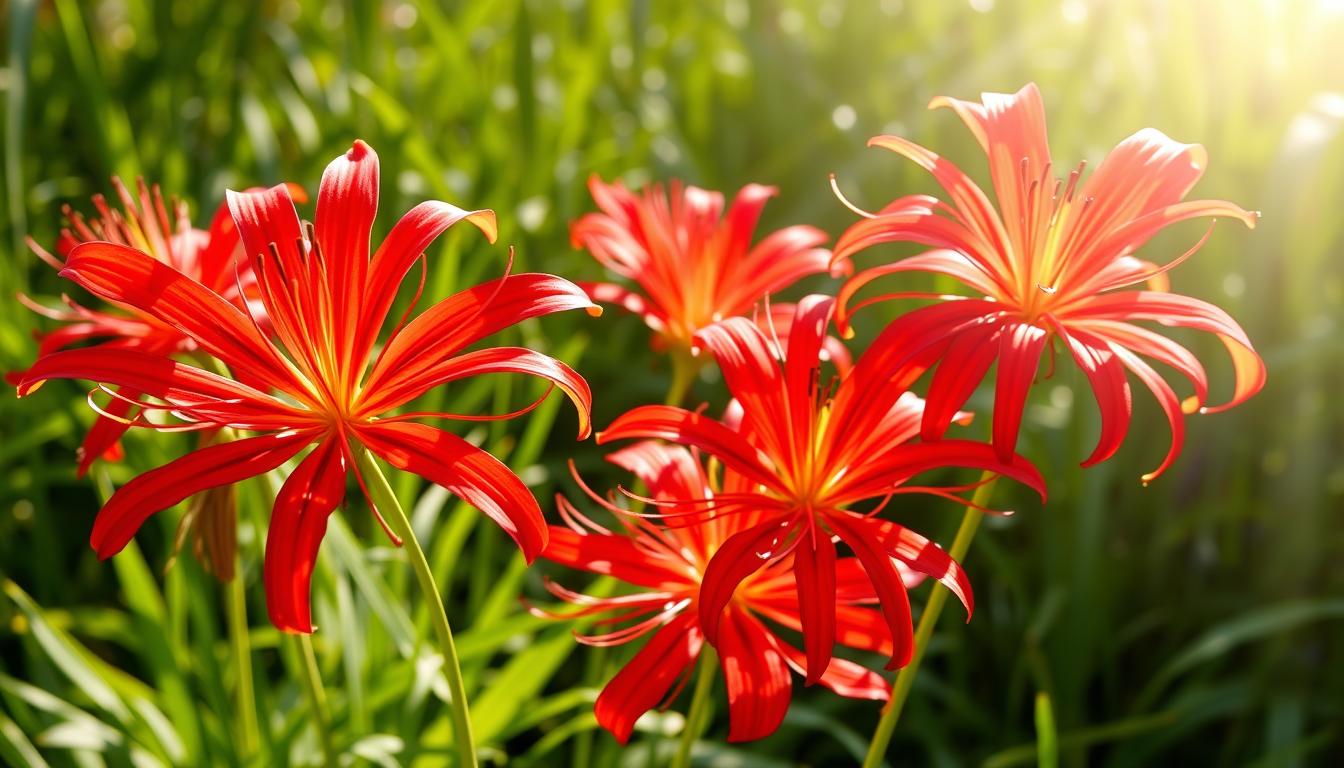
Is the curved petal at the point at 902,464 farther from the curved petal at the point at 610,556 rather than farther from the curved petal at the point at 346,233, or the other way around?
the curved petal at the point at 346,233

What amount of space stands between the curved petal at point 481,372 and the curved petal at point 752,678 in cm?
18

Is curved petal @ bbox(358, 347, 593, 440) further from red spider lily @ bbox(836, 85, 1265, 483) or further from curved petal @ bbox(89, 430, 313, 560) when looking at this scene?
red spider lily @ bbox(836, 85, 1265, 483)

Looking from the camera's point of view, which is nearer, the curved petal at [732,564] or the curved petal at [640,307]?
the curved petal at [732,564]

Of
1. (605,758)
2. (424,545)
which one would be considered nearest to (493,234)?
(605,758)

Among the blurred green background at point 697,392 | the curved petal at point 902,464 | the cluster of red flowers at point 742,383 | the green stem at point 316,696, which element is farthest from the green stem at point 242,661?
the curved petal at point 902,464

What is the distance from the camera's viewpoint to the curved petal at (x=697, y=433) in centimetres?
79

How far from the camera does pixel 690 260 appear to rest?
109cm

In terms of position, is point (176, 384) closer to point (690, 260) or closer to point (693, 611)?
point (693, 611)

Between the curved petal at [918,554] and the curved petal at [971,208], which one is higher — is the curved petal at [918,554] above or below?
below

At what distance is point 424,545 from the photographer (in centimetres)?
171

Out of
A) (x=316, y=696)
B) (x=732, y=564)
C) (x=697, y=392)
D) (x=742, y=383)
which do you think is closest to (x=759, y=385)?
(x=742, y=383)

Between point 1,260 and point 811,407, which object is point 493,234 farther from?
point 1,260

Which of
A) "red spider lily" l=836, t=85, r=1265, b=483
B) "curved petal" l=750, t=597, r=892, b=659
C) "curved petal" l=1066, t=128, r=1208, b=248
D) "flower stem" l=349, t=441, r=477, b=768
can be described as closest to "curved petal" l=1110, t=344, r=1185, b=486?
"red spider lily" l=836, t=85, r=1265, b=483

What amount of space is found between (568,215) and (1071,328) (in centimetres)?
162
